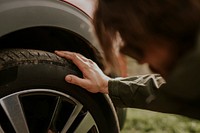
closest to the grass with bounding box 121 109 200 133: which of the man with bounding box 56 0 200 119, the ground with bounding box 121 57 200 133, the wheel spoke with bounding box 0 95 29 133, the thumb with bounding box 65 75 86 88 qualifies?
A: the ground with bounding box 121 57 200 133

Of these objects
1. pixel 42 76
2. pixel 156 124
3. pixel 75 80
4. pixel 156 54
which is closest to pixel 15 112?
pixel 42 76

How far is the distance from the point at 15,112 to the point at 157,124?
2.19m

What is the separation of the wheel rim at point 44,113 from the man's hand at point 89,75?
10cm

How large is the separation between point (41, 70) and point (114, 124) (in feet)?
1.69

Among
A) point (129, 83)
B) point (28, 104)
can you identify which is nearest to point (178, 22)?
point (129, 83)

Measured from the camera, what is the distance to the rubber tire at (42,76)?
2961 mm

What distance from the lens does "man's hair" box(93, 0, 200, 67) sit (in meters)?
2.03

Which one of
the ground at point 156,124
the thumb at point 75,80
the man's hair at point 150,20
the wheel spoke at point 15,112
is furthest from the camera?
the ground at point 156,124

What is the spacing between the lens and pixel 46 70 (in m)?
3.01

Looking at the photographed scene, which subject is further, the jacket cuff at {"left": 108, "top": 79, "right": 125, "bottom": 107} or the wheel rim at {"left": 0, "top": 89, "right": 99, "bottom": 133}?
the jacket cuff at {"left": 108, "top": 79, "right": 125, "bottom": 107}

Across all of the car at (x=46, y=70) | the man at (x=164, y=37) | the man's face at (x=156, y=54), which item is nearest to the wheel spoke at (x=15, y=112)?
the car at (x=46, y=70)

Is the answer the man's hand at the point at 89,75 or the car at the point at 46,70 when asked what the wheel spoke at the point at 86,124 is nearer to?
the car at the point at 46,70

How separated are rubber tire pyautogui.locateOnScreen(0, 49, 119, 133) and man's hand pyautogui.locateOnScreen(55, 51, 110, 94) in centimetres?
3

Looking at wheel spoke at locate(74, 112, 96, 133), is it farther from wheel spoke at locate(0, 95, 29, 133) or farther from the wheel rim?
wheel spoke at locate(0, 95, 29, 133)
